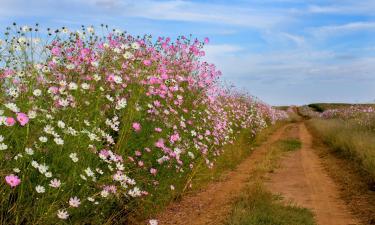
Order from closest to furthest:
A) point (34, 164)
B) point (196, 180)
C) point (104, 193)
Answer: point (34, 164) < point (104, 193) < point (196, 180)

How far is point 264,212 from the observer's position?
7.11 meters

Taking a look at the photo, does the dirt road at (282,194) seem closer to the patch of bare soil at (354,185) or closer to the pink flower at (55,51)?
the patch of bare soil at (354,185)

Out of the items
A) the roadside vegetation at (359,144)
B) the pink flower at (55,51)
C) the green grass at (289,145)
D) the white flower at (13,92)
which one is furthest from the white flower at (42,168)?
the green grass at (289,145)

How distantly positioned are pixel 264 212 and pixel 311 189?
3.24m

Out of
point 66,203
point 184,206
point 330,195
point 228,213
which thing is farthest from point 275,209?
point 66,203

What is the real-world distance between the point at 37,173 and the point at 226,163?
26.6 feet

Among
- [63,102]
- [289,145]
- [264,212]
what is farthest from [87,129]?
[289,145]

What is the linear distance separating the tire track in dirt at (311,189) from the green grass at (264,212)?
14.7 inches

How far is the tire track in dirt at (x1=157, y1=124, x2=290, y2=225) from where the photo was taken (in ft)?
23.5

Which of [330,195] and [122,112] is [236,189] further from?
[122,112]

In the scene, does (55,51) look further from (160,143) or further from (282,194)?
(282,194)

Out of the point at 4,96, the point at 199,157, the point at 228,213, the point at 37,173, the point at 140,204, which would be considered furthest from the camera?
the point at 199,157

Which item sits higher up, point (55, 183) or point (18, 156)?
point (18, 156)

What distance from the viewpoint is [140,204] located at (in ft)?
21.9
